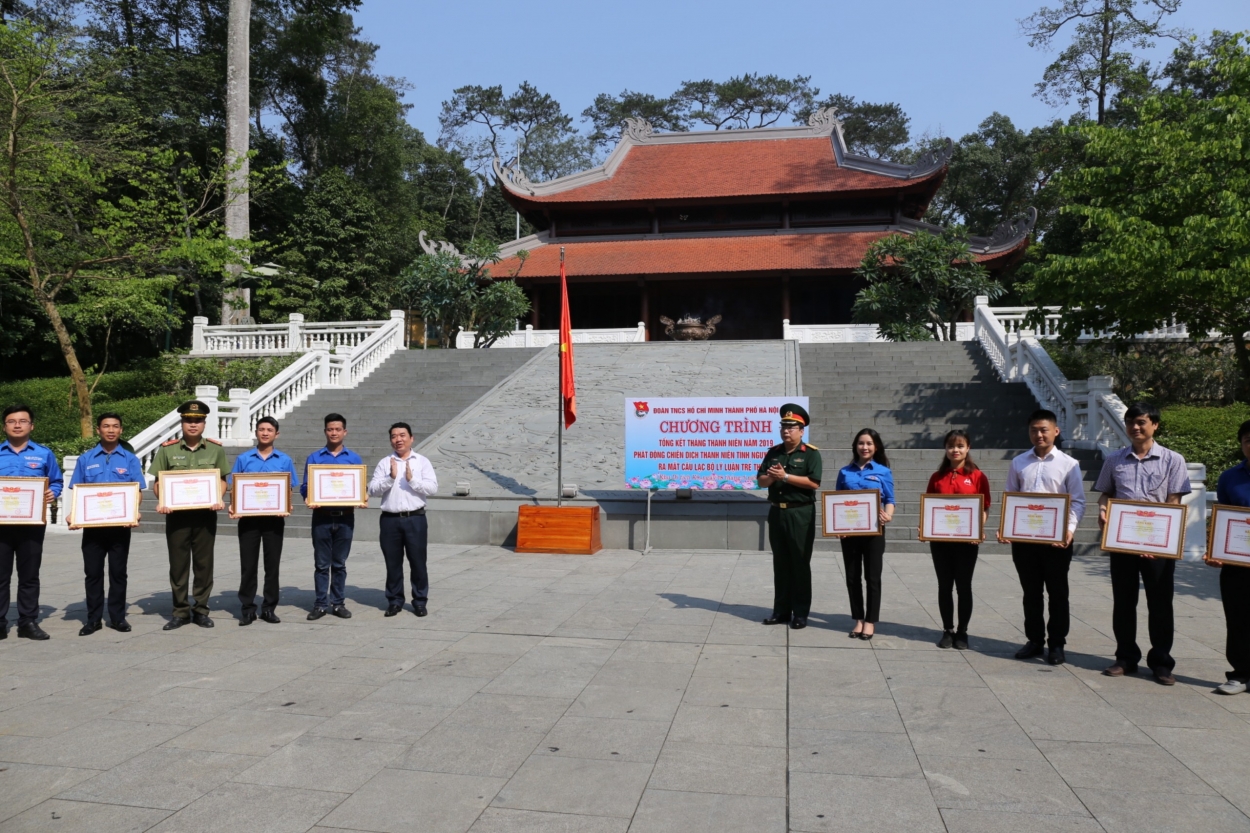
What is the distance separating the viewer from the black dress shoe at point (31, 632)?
5848 mm

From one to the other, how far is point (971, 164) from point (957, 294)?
2257 cm

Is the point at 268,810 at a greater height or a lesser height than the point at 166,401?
lesser

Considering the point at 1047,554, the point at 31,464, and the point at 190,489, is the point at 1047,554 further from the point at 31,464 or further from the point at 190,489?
the point at 31,464

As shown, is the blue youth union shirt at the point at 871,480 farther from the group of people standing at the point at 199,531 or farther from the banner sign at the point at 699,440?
the banner sign at the point at 699,440

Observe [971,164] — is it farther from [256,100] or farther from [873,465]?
[873,465]

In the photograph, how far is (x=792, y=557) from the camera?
6191 millimetres

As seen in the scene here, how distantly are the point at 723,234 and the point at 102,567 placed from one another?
25.3 metres

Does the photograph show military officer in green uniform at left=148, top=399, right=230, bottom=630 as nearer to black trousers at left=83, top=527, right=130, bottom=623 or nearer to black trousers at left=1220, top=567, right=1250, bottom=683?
black trousers at left=83, top=527, right=130, bottom=623

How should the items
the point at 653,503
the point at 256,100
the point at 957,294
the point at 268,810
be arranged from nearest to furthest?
the point at 268,810, the point at 653,503, the point at 957,294, the point at 256,100

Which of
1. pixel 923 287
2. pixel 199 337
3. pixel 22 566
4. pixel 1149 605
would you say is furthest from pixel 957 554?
pixel 199 337

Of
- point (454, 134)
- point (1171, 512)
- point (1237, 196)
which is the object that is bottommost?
point (1171, 512)

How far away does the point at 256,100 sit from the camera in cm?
3612

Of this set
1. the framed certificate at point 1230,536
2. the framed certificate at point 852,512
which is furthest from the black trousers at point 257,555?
the framed certificate at point 1230,536

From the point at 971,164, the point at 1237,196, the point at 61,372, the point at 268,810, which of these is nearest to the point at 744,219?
the point at 971,164
